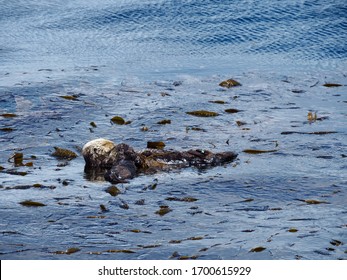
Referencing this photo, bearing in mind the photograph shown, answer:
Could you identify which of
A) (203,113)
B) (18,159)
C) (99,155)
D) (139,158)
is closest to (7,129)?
(18,159)

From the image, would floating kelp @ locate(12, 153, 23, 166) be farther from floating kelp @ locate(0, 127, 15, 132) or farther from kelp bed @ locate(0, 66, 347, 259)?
floating kelp @ locate(0, 127, 15, 132)

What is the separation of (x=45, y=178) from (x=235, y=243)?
8.56 ft

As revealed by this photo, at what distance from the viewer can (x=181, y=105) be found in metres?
11.1

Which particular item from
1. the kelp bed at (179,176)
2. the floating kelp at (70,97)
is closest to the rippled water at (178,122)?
the kelp bed at (179,176)

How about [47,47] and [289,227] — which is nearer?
[289,227]

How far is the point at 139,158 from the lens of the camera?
8.10 m

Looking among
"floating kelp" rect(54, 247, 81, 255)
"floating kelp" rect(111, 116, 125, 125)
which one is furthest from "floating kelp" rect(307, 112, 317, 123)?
"floating kelp" rect(54, 247, 81, 255)

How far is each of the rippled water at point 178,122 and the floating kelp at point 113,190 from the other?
69 millimetres

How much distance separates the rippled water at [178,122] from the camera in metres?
6.32

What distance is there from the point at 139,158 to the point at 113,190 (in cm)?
77

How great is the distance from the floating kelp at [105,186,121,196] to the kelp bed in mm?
20

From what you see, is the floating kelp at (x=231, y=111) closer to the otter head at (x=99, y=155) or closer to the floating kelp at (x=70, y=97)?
the floating kelp at (x=70, y=97)

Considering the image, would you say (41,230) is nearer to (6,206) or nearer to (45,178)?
(6,206)
